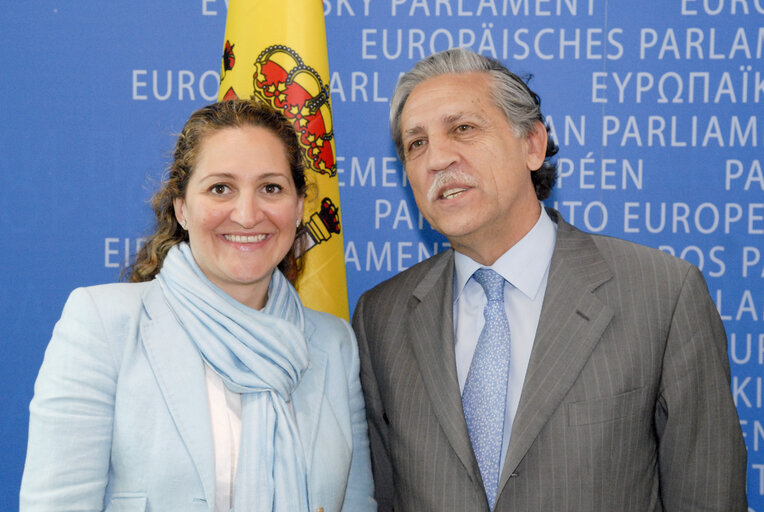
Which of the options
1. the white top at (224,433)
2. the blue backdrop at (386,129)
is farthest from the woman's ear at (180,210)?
the blue backdrop at (386,129)

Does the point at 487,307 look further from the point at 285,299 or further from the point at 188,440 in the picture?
the point at 188,440

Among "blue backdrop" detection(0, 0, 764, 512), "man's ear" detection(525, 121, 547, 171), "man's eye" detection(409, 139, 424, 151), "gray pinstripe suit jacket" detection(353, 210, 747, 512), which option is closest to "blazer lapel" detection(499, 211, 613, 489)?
"gray pinstripe suit jacket" detection(353, 210, 747, 512)

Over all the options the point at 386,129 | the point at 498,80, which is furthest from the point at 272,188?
the point at 386,129

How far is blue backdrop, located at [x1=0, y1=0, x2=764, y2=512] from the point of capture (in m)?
3.13

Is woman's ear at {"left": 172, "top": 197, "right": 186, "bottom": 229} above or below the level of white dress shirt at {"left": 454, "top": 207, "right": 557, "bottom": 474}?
above

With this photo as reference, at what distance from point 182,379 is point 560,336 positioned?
1.01 metres

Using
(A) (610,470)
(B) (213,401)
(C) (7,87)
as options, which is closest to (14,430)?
(C) (7,87)

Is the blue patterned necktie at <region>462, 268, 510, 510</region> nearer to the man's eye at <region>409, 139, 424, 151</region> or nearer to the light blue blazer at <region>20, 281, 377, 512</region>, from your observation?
the light blue blazer at <region>20, 281, 377, 512</region>

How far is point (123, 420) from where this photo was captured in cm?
167

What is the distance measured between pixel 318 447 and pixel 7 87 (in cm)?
251

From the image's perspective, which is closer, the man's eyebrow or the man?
the man

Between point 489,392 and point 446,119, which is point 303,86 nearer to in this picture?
point 446,119

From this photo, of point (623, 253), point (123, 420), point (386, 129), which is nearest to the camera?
point (123, 420)

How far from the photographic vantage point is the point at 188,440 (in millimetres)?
1672
